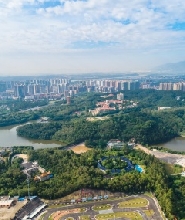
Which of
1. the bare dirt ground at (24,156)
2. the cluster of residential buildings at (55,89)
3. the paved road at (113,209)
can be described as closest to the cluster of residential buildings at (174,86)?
the cluster of residential buildings at (55,89)

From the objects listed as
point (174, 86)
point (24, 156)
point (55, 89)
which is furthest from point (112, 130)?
point (55, 89)

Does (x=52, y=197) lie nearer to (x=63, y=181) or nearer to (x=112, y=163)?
(x=63, y=181)

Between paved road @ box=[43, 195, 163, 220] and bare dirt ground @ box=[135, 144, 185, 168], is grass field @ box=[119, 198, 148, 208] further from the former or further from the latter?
bare dirt ground @ box=[135, 144, 185, 168]

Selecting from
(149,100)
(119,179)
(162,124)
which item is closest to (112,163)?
(119,179)

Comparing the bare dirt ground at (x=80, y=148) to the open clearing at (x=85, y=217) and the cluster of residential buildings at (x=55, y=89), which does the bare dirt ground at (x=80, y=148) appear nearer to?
the open clearing at (x=85, y=217)

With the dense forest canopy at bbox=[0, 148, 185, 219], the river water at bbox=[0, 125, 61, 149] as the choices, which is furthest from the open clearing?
the river water at bbox=[0, 125, 61, 149]
